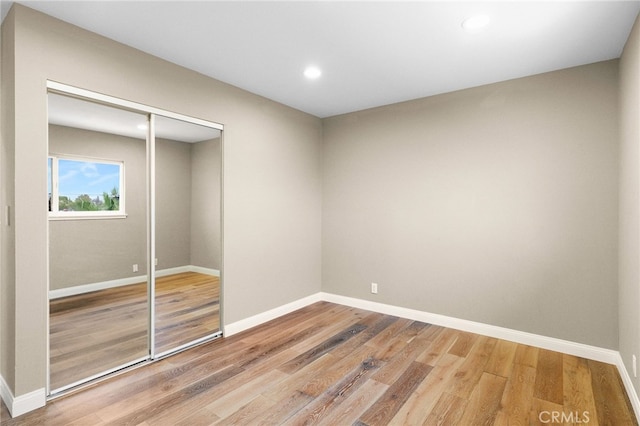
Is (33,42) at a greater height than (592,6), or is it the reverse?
(592,6)

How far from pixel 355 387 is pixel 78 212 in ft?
8.15

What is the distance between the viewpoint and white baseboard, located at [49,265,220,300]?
2.40m

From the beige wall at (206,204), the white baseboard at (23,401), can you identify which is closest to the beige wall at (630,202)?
the beige wall at (206,204)

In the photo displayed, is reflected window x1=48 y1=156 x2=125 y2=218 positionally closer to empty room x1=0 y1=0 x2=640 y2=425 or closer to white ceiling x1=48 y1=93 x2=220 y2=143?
empty room x1=0 y1=0 x2=640 y2=425

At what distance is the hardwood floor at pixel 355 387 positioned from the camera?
82.7 inches

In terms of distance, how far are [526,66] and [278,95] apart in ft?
8.12

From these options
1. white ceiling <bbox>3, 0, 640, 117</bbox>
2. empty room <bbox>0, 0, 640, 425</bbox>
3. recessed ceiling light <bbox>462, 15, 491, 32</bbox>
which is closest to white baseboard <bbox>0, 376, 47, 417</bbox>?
empty room <bbox>0, 0, 640, 425</bbox>

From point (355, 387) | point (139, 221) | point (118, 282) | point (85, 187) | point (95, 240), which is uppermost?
point (85, 187)

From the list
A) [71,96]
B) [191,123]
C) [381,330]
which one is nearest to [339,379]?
[381,330]

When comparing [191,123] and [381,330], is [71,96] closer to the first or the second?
[191,123]

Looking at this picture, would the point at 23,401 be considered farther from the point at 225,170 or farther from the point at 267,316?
the point at 225,170

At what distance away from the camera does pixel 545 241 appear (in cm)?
310

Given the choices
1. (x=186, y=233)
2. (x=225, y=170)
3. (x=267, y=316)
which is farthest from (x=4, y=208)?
(x=267, y=316)

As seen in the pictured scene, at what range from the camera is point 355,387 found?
2.45m
